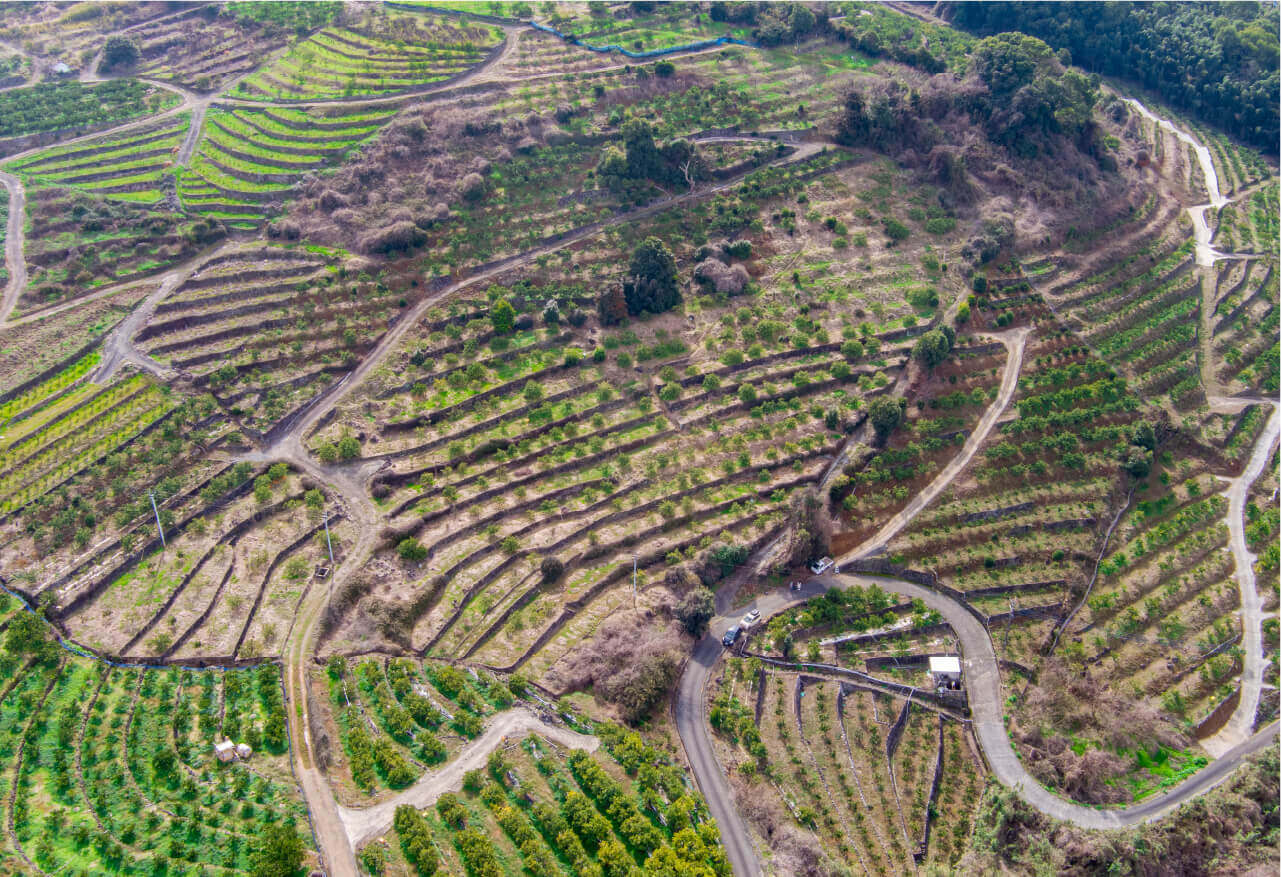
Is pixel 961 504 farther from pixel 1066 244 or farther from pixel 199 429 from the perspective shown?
pixel 199 429

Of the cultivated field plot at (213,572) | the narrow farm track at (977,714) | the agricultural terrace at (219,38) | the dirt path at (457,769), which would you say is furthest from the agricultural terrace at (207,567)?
the agricultural terrace at (219,38)

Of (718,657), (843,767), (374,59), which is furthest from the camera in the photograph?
(374,59)

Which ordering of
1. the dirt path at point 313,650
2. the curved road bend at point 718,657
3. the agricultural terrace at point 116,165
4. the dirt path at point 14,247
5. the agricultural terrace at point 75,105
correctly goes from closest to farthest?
the dirt path at point 313,650
the curved road bend at point 718,657
the dirt path at point 14,247
the agricultural terrace at point 116,165
the agricultural terrace at point 75,105

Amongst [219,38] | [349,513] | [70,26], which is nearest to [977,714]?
[349,513]

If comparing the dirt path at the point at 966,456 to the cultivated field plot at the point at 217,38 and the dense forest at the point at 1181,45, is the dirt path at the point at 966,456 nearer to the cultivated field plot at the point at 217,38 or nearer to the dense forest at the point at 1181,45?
the dense forest at the point at 1181,45

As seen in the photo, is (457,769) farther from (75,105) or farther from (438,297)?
(75,105)

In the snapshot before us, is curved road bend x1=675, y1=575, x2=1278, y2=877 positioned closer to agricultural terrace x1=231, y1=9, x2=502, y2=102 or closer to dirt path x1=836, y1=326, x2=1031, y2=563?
dirt path x1=836, y1=326, x2=1031, y2=563

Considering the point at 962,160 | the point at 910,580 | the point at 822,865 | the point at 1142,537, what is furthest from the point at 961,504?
the point at 962,160
